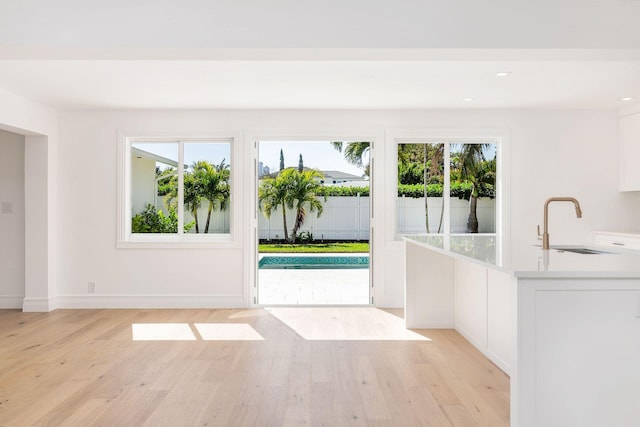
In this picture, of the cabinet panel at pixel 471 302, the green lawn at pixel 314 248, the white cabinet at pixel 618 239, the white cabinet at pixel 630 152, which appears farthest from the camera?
the green lawn at pixel 314 248

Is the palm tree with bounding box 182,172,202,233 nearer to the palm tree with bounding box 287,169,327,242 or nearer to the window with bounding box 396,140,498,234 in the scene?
the window with bounding box 396,140,498,234

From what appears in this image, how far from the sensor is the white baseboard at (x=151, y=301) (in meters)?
5.48

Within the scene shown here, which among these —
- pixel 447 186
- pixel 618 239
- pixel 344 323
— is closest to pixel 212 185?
pixel 344 323

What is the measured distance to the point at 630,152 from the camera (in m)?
5.33

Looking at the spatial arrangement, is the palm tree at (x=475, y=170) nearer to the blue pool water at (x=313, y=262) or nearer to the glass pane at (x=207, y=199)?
the glass pane at (x=207, y=199)

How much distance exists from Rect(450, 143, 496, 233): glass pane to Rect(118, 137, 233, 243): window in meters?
2.80

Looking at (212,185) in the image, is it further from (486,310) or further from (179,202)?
(486,310)

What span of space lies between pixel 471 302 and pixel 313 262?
5.91 meters

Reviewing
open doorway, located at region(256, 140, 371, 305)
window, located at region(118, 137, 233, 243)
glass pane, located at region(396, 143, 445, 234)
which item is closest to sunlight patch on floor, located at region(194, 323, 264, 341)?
window, located at region(118, 137, 233, 243)

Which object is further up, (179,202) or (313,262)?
(179,202)

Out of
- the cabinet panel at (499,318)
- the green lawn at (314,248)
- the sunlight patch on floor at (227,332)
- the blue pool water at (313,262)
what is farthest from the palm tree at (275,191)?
the cabinet panel at (499,318)

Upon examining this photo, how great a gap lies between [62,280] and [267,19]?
175 inches

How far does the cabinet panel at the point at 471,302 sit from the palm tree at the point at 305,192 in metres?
5.90

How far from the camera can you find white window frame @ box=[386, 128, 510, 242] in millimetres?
5500
